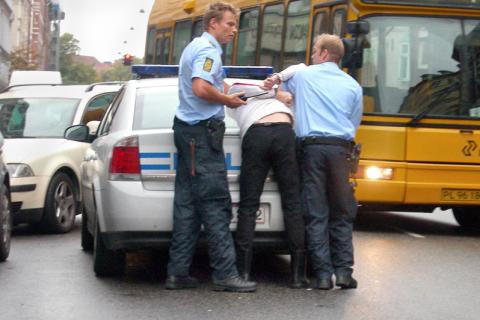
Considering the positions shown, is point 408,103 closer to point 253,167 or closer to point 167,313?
point 253,167

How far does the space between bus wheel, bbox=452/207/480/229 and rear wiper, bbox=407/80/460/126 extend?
1.75 meters

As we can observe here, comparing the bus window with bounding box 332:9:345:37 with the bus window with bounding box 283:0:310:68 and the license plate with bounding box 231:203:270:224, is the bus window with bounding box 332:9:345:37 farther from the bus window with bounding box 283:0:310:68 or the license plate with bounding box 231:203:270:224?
the license plate with bounding box 231:203:270:224

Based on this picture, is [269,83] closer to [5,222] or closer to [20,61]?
[5,222]

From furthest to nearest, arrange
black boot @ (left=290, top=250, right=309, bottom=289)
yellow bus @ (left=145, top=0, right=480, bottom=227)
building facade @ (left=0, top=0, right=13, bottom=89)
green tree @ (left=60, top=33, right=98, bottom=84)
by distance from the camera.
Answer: green tree @ (left=60, top=33, right=98, bottom=84)
building facade @ (left=0, top=0, right=13, bottom=89)
yellow bus @ (left=145, top=0, right=480, bottom=227)
black boot @ (left=290, top=250, right=309, bottom=289)

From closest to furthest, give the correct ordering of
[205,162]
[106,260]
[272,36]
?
[205,162]
[106,260]
[272,36]

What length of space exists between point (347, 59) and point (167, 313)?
6.03m

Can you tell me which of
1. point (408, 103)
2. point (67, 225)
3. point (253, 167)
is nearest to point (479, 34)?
point (408, 103)

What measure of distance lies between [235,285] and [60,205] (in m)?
4.71

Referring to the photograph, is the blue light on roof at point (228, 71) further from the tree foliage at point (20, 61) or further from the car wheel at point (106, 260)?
the tree foliage at point (20, 61)

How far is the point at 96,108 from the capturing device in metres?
13.7

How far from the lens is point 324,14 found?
1401 centimetres

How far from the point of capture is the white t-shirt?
26.8 ft

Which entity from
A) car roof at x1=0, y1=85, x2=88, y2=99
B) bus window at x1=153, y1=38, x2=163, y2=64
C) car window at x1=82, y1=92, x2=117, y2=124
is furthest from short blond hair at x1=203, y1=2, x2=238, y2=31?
bus window at x1=153, y1=38, x2=163, y2=64

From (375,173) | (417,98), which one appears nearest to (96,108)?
(375,173)
